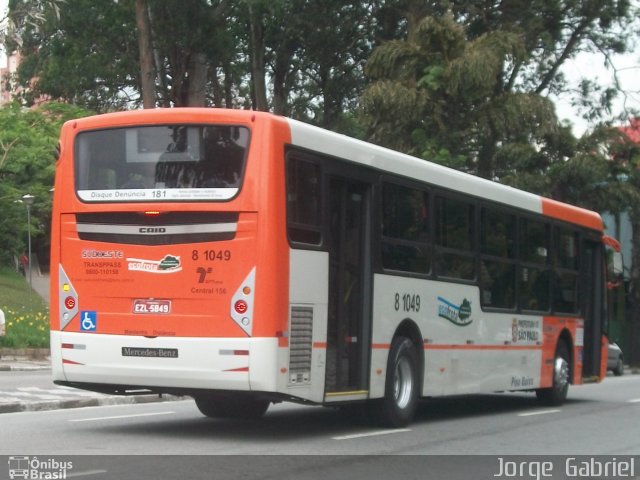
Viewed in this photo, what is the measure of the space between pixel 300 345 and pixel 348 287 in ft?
4.40

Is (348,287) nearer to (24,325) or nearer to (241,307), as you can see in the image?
(241,307)

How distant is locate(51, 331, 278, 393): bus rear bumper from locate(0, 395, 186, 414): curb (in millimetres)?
3196

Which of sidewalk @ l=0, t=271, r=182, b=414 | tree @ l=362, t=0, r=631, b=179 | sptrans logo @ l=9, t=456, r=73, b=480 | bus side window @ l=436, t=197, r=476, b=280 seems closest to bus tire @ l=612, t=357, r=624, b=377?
tree @ l=362, t=0, r=631, b=179

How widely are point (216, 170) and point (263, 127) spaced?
0.63 metres

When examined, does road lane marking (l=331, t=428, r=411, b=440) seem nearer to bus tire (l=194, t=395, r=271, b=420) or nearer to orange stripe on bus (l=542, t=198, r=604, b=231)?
bus tire (l=194, t=395, r=271, b=420)

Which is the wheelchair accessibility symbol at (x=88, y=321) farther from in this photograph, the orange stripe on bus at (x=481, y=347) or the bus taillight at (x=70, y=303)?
the orange stripe on bus at (x=481, y=347)

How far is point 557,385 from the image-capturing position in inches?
754

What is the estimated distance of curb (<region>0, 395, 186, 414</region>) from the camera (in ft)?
49.8

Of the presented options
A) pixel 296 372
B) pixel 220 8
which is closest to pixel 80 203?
pixel 296 372

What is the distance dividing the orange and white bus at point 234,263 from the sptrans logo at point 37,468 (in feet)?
6.29

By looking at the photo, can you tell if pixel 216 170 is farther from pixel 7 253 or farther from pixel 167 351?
pixel 7 253

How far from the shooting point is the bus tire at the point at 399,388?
13.7m

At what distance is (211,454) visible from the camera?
423 inches

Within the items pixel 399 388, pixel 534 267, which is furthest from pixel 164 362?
pixel 534 267
